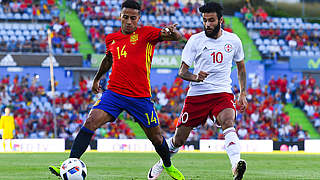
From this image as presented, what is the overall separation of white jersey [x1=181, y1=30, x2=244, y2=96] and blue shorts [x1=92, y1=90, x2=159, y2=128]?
1.10m

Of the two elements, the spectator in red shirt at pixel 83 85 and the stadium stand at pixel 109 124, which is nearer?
the stadium stand at pixel 109 124

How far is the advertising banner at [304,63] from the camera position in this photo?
3738 cm

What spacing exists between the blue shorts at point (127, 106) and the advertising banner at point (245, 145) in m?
19.0

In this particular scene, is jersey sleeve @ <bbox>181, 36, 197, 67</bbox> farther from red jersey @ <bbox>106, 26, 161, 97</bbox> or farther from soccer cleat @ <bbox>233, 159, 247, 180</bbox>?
soccer cleat @ <bbox>233, 159, 247, 180</bbox>

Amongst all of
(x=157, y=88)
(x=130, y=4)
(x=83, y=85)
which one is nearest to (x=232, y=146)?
(x=130, y=4)

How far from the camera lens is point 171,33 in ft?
27.7

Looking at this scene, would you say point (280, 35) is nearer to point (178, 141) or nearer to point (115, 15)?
point (115, 15)

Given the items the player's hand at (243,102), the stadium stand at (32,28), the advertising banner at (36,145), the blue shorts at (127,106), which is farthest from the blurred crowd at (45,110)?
the blue shorts at (127,106)

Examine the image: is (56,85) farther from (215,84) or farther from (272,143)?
(215,84)

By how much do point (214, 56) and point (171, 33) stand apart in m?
1.18

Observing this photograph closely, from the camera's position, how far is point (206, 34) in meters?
9.48

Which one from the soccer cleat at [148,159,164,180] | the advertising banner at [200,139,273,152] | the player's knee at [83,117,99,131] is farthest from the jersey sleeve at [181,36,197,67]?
the advertising banner at [200,139,273,152]

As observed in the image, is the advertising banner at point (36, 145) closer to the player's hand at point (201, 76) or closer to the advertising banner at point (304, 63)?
the advertising banner at point (304, 63)

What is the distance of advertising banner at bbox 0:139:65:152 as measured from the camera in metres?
26.6
